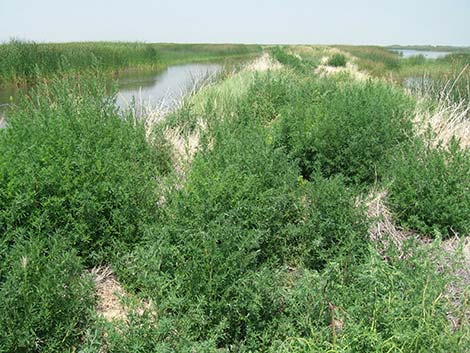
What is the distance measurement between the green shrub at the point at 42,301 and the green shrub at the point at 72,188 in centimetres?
32

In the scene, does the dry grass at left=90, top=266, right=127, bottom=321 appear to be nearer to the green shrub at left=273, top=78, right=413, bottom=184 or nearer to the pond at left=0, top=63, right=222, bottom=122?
the green shrub at left=273, top=78, right=413, bottom=184

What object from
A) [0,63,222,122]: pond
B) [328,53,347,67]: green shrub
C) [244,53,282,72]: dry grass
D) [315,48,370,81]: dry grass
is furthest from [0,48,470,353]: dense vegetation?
[328,53,347,67]: green shrub

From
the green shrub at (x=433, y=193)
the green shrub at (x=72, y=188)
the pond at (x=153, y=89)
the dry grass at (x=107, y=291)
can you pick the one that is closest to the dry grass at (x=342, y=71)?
the pond at (x=153, y=89)

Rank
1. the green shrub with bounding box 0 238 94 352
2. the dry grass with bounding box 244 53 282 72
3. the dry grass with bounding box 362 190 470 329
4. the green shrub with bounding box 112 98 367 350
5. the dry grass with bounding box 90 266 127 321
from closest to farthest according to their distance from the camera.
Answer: the green shrub with bounding box 0 238 94 352
the green shrub with bounding box 112 98 367 350
the dry grass with bounding box 90 266 127 321
the dry grass with bounding box 362 190 470 329
the dry grass with bounding box 244 53 282 72

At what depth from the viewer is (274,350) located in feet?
9.29

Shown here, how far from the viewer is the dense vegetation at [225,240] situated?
275 centimetres

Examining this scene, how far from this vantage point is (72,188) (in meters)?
3.66

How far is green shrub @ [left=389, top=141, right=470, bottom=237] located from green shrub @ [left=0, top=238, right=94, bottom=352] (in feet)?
9.55

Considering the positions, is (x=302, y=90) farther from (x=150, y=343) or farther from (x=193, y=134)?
(x=150, y=343)

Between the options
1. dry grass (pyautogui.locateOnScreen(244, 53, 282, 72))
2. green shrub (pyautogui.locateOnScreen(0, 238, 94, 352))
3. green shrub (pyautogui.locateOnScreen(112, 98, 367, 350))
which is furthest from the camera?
dry grass (pyautogui.locateOnScreen(244, 53, 282, 72))

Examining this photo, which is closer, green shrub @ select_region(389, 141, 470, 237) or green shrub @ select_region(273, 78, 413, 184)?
green shrub @ select_region(389, 141, 470, 237)

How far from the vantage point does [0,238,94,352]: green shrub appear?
262 centimetres

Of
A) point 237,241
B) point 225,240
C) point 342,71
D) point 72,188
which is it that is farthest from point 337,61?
point 225,240

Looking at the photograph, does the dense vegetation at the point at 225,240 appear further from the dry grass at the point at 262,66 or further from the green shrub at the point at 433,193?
the dry grass at the point at 262,66
